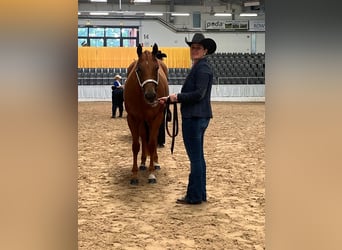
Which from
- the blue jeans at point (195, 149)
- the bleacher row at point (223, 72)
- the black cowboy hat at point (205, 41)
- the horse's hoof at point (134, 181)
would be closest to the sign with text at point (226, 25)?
the bleacher row at point (223, 72)

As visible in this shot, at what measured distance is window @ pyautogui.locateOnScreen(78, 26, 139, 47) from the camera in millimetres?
27656

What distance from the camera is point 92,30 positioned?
27.7 m

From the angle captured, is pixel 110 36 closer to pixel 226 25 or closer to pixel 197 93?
pixel 226 25

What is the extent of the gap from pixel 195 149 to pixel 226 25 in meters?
25.2

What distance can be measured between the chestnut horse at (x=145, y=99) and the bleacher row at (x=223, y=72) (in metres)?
19.4

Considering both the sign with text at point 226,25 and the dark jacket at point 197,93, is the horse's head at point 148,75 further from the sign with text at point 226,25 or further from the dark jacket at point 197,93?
the sign with text at point 226,25

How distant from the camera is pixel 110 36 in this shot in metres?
28.0

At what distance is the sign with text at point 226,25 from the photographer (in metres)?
28.5

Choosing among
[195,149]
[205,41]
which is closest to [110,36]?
[205,41]

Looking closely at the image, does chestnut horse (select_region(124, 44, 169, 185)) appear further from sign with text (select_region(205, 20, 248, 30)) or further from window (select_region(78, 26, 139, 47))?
sign with text (select_region(205, 20, 248, 30))
